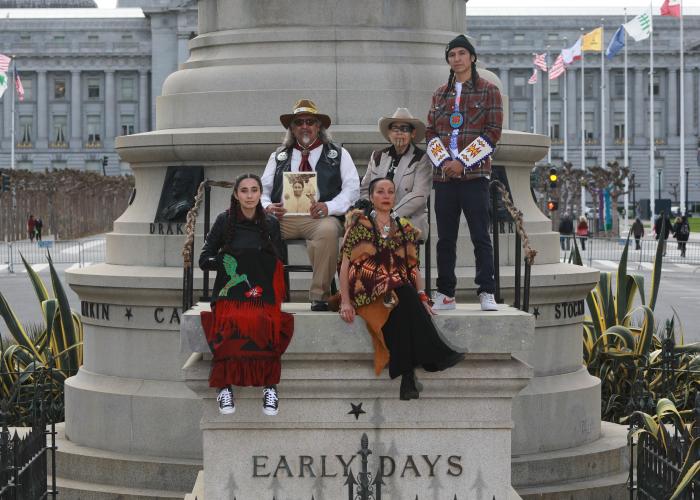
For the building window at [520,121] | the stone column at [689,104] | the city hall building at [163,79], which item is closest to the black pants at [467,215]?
the city hall building at [163,79]

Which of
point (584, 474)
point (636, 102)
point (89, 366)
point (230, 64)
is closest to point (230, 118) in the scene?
point (230, 64)

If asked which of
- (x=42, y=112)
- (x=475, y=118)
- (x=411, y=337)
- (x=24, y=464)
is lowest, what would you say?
(x=24, y=464)

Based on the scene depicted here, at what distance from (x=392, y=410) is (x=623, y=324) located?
629cm

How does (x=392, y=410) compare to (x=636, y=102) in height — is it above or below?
below

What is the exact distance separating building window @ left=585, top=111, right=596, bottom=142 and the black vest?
120 meters

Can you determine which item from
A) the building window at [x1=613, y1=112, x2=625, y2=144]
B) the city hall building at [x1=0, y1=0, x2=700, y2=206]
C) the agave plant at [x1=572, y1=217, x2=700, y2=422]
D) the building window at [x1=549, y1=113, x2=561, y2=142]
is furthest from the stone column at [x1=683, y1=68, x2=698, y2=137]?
the agave plant at [x1=572, y1=217, x2=700, y2=422]

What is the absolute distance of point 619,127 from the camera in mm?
127438

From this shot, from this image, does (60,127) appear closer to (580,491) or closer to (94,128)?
(94,128)

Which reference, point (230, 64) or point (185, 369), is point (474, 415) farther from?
point (230, 64)

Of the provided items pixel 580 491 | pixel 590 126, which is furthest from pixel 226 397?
pixel 590 126

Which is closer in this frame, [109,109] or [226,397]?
[226,397]

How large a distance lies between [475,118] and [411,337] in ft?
5.81

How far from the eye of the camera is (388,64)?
11.1 meters

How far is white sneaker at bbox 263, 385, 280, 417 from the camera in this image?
6930mm
